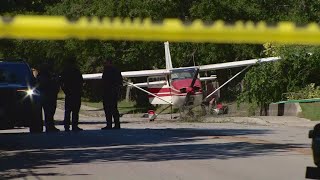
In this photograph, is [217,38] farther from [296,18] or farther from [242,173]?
[296,18]

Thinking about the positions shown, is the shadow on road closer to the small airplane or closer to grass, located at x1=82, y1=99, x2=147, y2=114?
the small airplane

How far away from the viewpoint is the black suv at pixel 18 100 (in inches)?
530

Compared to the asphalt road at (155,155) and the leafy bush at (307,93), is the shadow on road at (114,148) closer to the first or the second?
the asphalt road at (155,155)

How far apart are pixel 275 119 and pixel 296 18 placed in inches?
306

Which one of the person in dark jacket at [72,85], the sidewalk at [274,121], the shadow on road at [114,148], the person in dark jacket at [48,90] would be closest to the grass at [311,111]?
the sidewalk at [274,121]

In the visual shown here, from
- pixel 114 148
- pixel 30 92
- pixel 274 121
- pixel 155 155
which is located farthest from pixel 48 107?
pixel 274 121

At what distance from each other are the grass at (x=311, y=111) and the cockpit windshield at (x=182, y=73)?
17.8 ft

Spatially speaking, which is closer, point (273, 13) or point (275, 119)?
point (275, 119)

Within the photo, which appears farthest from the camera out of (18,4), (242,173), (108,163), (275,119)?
(275,119)

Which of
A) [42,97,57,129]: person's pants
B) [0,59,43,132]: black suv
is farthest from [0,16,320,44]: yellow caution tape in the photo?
[42,97,57,129]: person's pants

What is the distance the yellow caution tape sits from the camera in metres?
2.90

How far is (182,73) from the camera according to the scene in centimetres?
2620

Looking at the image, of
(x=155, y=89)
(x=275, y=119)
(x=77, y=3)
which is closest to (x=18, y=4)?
(x=275, y=119)

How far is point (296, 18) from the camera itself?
27.4m
